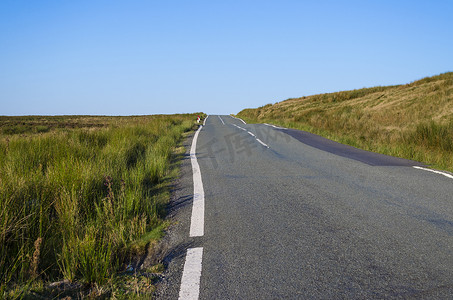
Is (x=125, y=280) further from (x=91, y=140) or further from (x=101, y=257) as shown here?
(x=91, y=140)

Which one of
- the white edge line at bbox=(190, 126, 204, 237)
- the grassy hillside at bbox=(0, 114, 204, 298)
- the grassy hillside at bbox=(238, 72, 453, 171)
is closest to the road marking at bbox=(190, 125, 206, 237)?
the white edge line at bbox=(190, 126, 204, 237)

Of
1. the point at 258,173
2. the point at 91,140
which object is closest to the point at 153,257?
the point at 258,173

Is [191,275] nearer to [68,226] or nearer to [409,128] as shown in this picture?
[68,226]

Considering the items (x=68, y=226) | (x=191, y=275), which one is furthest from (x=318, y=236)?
(x=68, y=226)

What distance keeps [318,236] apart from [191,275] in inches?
61.1

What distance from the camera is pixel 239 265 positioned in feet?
9.51

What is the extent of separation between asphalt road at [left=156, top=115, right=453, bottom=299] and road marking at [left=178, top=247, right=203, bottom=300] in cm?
6

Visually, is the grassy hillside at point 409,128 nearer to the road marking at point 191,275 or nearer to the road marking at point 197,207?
the road marking at point 197,207

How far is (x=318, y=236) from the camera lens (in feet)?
11.6

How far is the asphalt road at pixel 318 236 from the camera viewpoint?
2557mm

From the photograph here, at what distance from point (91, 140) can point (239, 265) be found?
876 centimetres

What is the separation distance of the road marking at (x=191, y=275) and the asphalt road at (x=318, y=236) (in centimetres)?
6

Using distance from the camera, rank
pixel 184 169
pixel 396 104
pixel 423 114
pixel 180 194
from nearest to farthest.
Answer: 1. pixel 180 194
2. pixel 184 169
3. pixel 423 114
4. pixel 396 104

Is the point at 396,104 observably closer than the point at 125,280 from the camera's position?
No
